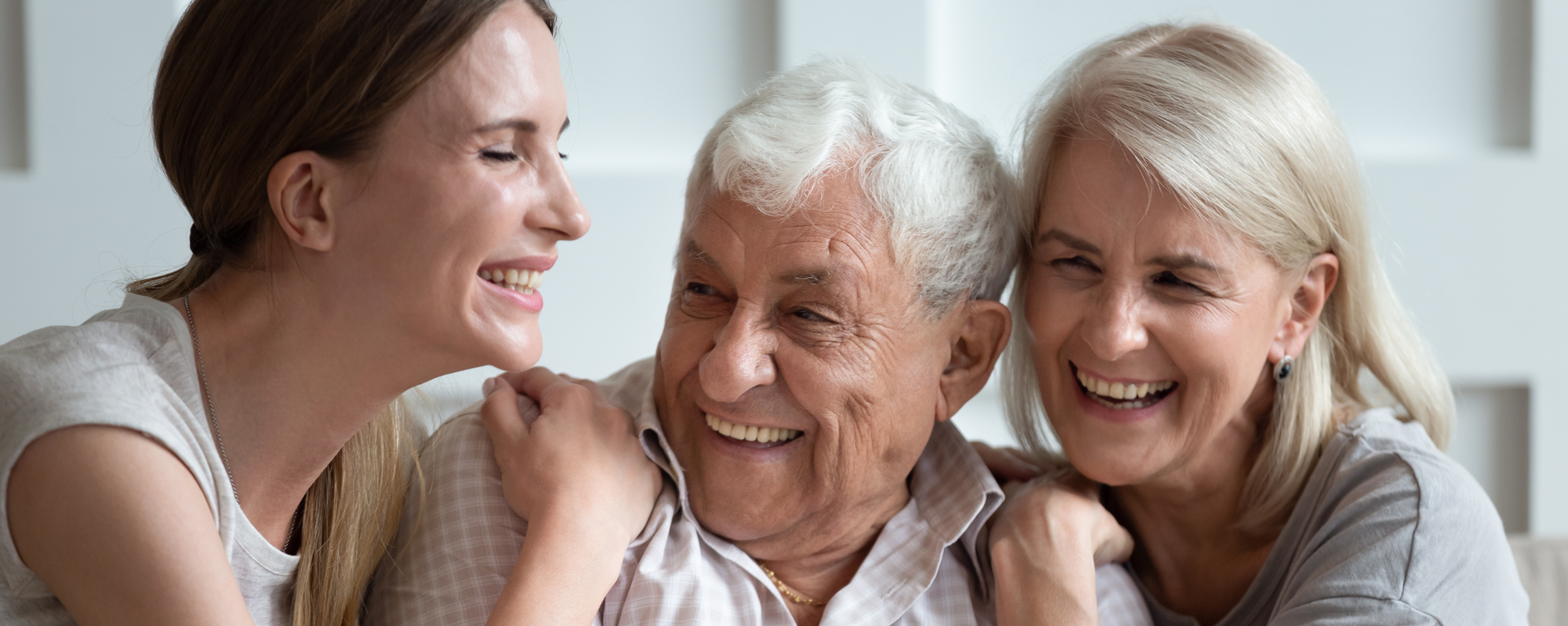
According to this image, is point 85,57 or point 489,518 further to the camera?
point 85,57

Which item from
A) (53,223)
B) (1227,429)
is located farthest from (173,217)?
(1227,429)

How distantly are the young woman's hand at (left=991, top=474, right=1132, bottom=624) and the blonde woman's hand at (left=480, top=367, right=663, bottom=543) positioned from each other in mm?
529

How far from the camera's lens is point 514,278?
1314 millimetres

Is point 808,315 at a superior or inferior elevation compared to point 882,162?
inferior

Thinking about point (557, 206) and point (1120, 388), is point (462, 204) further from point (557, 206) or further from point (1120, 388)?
point (1120, 388)

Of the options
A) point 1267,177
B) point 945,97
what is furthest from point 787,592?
point 945,97

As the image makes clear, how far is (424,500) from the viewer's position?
1.55 metres

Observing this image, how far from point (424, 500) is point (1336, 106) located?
227 centimetres

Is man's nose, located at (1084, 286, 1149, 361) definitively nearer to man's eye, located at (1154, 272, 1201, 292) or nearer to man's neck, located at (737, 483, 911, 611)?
man's eye, located at (1154, 272, 1201, 292)

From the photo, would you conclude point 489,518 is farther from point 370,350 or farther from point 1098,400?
point 1098,400

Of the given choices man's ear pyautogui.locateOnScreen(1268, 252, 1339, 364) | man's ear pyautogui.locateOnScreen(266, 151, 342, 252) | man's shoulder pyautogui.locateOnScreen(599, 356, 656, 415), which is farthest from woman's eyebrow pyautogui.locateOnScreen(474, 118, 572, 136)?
man's ear pyautogui.locateOnScreen(1268, 252, 1339, 364)

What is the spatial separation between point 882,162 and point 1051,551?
61 cm

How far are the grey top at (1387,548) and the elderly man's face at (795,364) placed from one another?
587 mm

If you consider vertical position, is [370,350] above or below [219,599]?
above
